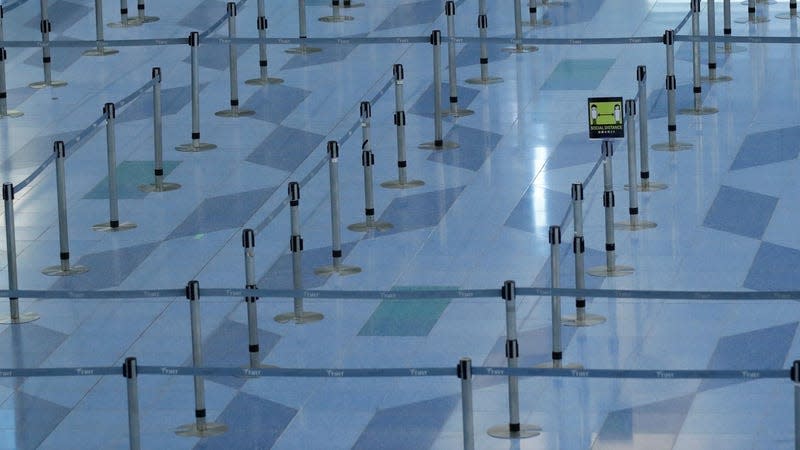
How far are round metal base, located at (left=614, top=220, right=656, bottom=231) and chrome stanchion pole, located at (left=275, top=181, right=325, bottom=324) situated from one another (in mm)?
2123

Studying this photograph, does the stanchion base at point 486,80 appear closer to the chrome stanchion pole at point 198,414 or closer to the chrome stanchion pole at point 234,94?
the chrome stanchion pole at point 234,94

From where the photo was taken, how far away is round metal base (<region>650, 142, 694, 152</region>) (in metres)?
13.5

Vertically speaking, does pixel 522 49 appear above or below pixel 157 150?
above

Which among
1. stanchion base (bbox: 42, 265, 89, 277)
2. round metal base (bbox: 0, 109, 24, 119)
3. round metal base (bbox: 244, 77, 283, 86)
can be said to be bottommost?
stanchion base (bbox: 42, 265, 89, 277)

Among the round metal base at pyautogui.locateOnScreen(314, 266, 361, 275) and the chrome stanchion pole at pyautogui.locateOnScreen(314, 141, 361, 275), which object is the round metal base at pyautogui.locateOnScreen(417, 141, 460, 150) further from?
the round metal base at pyautogui.locateOnScreen(314, 266, 361, 275)

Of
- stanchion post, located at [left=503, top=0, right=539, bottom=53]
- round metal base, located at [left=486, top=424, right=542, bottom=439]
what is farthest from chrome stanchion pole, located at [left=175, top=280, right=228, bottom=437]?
stanchion post, located at [left=503, top=0, right=539, bottom=53]

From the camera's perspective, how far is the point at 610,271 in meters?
11.2

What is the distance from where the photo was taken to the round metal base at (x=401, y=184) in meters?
13.0

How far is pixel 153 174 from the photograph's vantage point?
13.5 m

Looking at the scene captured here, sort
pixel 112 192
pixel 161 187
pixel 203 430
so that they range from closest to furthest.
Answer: pixel 203 430, pixel 112 192, pixel 161 187

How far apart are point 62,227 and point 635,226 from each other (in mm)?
3318

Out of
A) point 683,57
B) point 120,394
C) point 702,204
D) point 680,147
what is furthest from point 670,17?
point 120,394

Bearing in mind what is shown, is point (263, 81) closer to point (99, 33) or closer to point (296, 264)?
point (99, 33)

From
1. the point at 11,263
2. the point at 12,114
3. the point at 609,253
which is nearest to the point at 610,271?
the point at 609,253
